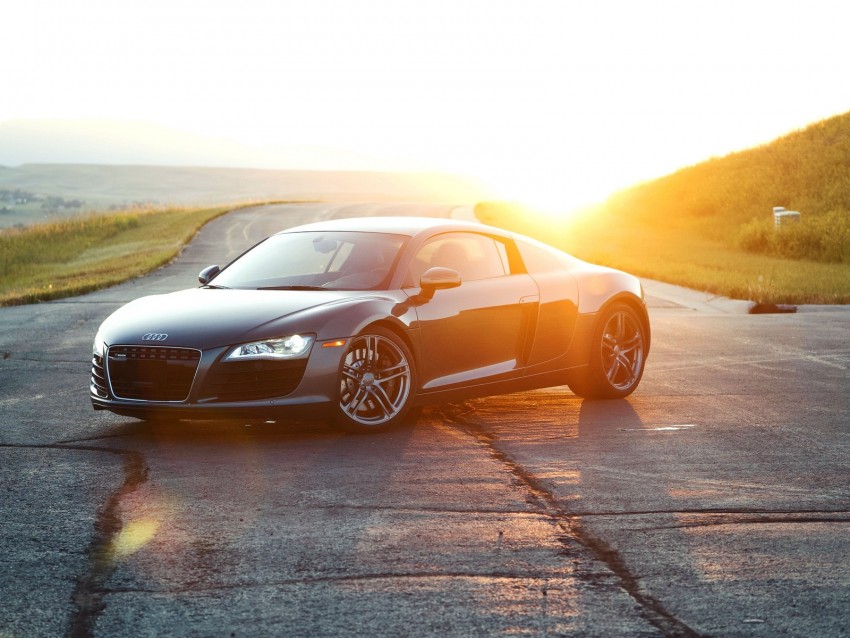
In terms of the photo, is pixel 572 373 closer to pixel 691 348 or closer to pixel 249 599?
pixel 691 348

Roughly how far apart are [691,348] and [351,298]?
6.43 meters

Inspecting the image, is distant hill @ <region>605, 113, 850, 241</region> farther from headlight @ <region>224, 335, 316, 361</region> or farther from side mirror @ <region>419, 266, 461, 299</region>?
headlight @ <region>224, 335, 316, 361</region>

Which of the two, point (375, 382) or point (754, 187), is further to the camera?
point (754, 187)

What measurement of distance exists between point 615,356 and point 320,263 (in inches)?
99.8

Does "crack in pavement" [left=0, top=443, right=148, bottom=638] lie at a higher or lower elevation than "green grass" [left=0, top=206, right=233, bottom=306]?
higher

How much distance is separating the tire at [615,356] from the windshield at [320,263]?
1888 millimetres

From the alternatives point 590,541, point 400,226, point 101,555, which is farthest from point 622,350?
point 101,555

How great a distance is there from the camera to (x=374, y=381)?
26.1 ft

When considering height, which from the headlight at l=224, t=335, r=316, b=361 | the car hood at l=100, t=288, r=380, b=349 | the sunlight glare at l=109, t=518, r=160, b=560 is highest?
the car hood at l=100, t=288, r=380, b=349

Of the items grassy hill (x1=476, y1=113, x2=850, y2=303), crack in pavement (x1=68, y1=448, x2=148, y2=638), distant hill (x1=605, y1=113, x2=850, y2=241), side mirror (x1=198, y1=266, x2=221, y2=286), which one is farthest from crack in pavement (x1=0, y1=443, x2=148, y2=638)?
distant hill (x1=605, y1=113, x2=850, y2=241)

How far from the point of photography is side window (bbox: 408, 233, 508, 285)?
877 cm

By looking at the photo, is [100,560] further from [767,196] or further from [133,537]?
[767,196]

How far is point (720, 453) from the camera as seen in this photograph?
7.56 m

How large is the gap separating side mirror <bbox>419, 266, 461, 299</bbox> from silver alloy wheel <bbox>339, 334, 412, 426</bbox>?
0.50 meters
